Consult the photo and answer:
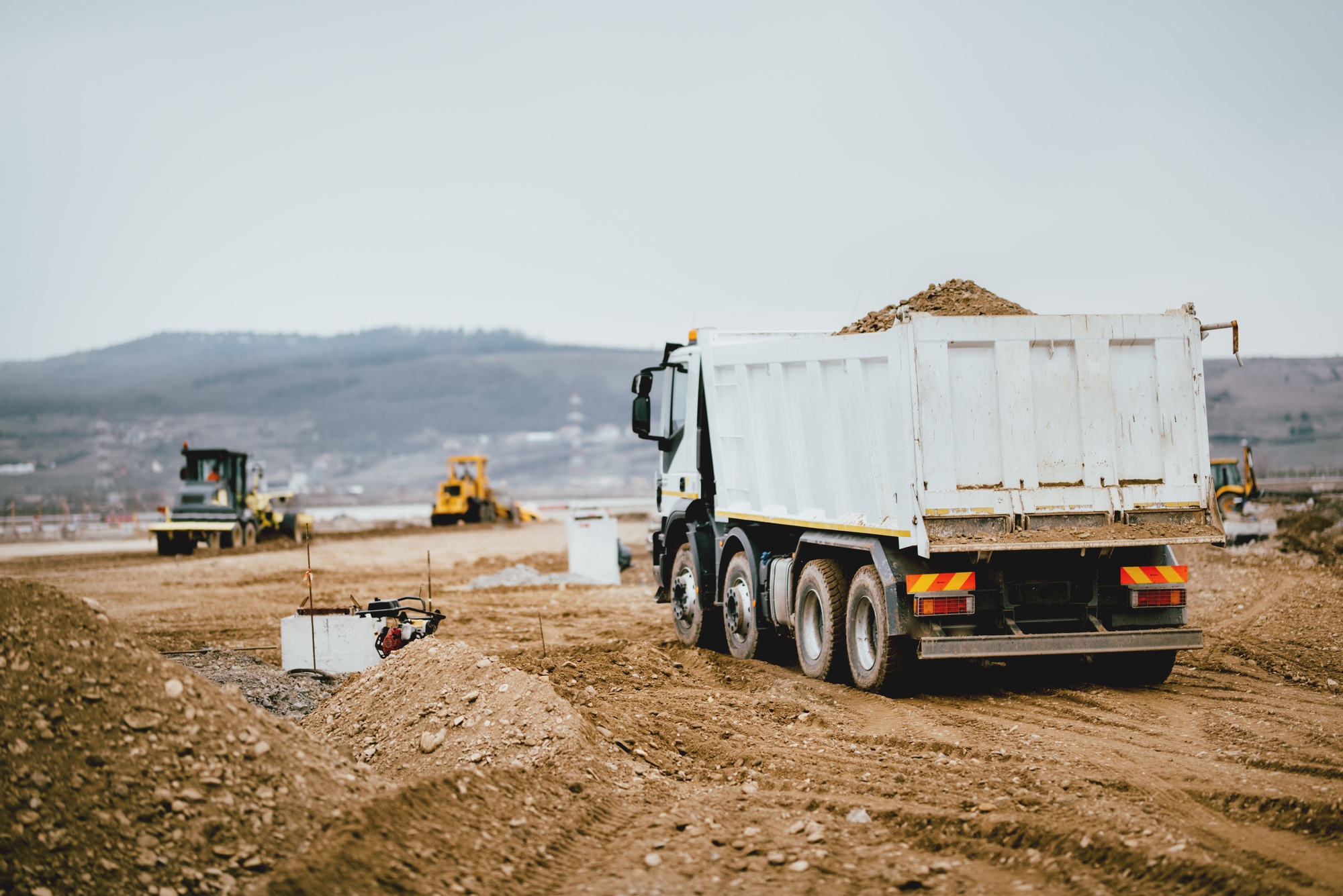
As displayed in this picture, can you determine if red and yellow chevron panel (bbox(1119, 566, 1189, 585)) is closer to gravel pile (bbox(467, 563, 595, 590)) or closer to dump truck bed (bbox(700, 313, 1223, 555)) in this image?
dump truck bed (bbox(700, 313, 1223, 555))

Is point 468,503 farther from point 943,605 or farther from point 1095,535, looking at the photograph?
point 1095,535

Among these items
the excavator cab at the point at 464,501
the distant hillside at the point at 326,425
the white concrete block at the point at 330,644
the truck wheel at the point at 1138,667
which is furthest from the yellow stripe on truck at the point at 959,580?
the distant hillside at the point at 326,425

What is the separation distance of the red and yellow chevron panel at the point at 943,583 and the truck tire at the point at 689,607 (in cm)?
455

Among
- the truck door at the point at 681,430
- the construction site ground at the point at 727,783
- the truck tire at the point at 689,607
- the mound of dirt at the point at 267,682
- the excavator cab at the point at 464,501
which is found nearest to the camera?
the construction site ground at the point at 727,783

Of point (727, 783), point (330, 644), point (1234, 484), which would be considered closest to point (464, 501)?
point (1234, 484)

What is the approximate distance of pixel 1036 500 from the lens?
30.8 ft

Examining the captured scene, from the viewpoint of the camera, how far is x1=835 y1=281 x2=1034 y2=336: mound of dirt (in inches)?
419

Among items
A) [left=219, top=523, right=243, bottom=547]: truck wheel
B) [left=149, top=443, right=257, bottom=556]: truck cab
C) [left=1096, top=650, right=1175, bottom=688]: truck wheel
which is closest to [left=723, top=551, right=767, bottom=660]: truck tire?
[left=1096, top=650, right=1175, bottom=688]: truck wheel

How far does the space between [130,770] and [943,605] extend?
5895 mm

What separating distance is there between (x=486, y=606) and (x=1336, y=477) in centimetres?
6564

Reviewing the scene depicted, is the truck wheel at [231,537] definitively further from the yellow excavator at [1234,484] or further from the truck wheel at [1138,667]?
the truck wheel at [1138,667]

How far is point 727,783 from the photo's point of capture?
25.1 ft

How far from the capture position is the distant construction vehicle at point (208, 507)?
33.9 m

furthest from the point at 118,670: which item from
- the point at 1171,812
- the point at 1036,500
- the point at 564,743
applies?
the point at 1036,500
